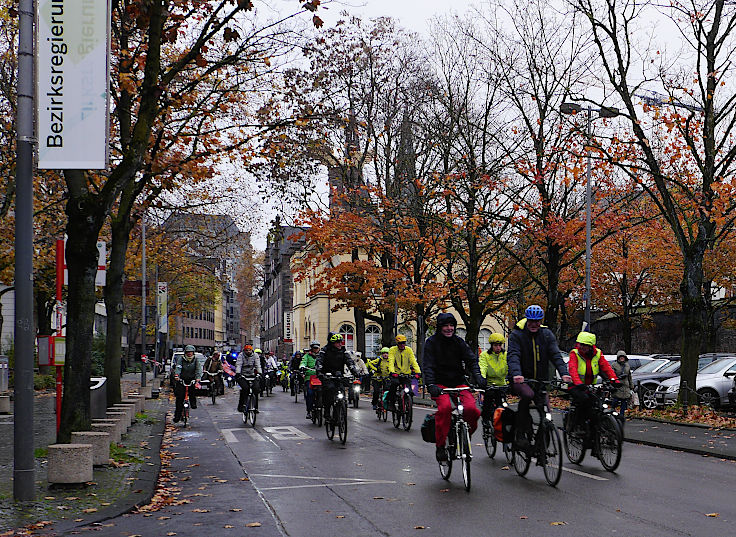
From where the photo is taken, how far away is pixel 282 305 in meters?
102

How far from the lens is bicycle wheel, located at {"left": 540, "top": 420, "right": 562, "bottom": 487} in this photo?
10.1 m

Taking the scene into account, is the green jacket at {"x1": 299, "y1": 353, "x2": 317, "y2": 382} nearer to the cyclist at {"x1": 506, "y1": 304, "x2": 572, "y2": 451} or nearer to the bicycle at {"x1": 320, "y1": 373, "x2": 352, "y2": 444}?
the bicycle at {"x1": 320, "y1": 373, "x2": 352, "y2": 444}

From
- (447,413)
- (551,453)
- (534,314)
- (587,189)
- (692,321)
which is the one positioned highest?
(587,189)

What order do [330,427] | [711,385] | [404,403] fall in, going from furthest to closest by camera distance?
[711,385] → [404,403] → [330,427]

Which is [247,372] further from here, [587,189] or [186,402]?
[587,189]

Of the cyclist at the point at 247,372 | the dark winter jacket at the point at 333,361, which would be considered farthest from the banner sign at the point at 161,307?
the dark winter jacket at the point at 333,361

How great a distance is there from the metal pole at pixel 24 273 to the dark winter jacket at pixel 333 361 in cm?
844

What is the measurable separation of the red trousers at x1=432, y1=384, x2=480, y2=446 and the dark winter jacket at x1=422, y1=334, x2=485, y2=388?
24 centimetres

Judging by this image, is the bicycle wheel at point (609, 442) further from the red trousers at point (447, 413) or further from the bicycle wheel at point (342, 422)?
the bicycle wheel at point (342, 422)

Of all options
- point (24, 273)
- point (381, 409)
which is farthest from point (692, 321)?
point (24, 273)

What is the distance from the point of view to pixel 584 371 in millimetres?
12180

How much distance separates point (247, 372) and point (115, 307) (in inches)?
135

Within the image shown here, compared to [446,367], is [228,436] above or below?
below

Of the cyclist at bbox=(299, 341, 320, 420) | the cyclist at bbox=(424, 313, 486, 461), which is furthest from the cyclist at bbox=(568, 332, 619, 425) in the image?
the cyclist at bbox=(299, 341, 320, 420)
